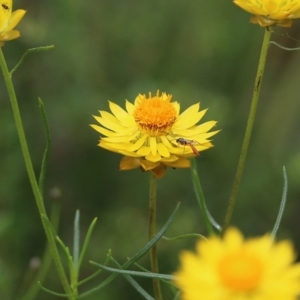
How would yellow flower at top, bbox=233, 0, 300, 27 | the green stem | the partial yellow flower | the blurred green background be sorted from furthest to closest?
the blurred green background
yellow flower at top, bbox=233, 0, 300, 27
the green stem
the partial yellow flower

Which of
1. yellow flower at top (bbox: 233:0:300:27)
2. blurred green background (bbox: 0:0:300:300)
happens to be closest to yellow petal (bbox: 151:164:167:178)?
yellow flower at top (bbox: 233:0:300:27)

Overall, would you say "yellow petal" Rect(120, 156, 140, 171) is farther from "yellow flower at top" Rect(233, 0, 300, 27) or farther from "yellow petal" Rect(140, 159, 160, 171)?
"yellow flower at top" Rect(233, 0, 300, 27)

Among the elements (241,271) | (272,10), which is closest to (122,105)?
(272,10)

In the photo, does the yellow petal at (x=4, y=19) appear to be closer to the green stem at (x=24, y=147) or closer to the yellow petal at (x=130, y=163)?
the green stem at (x=24, y=147)

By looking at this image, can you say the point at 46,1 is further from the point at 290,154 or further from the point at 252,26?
the point at 290,154

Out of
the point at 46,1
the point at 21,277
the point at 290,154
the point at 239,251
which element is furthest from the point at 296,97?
the point at 239,251

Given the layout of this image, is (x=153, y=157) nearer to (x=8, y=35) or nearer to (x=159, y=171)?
(x=159, y=171)
